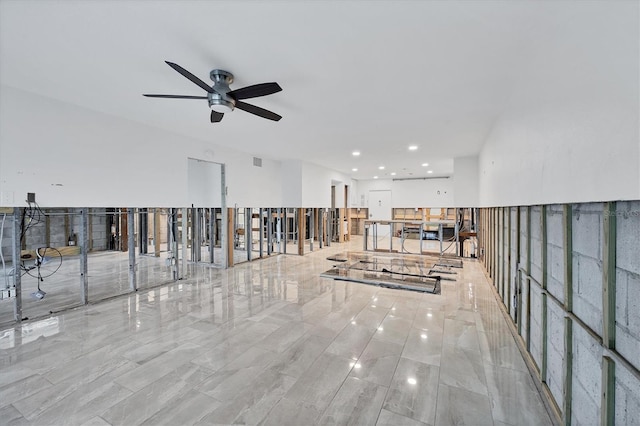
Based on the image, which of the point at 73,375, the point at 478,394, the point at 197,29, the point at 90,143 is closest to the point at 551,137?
the point at 478,394

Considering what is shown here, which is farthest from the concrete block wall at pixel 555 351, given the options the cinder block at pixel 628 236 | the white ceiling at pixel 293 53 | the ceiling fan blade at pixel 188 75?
the ceiling fan blade at pixel 188 75

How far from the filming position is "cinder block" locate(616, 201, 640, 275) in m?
1.10

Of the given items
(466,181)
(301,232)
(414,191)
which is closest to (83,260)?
(301,232)

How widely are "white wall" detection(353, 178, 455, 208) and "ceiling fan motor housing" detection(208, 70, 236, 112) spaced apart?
395 inches

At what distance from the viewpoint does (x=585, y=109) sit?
1290 millimetres

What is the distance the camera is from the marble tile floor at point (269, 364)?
181 centimetres

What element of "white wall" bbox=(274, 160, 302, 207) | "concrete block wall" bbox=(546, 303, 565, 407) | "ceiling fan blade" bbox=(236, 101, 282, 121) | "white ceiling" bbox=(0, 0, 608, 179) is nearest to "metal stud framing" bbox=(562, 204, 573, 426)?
"concrete block wall" bbox=(546, 303, 565, 407)

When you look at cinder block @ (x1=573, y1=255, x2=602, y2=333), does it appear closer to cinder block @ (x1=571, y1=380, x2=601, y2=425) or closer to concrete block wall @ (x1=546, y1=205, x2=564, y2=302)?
concrete block wall @ (x1=546, y1=205, x2=564, y2=302)

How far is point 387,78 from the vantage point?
2818 millimetres

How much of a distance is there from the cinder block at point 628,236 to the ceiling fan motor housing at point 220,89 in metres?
2.93

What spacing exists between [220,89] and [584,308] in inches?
126

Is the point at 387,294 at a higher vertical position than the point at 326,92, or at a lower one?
lower

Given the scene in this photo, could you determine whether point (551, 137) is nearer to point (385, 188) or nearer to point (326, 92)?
point (326, 92)

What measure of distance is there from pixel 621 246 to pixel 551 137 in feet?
2.67
